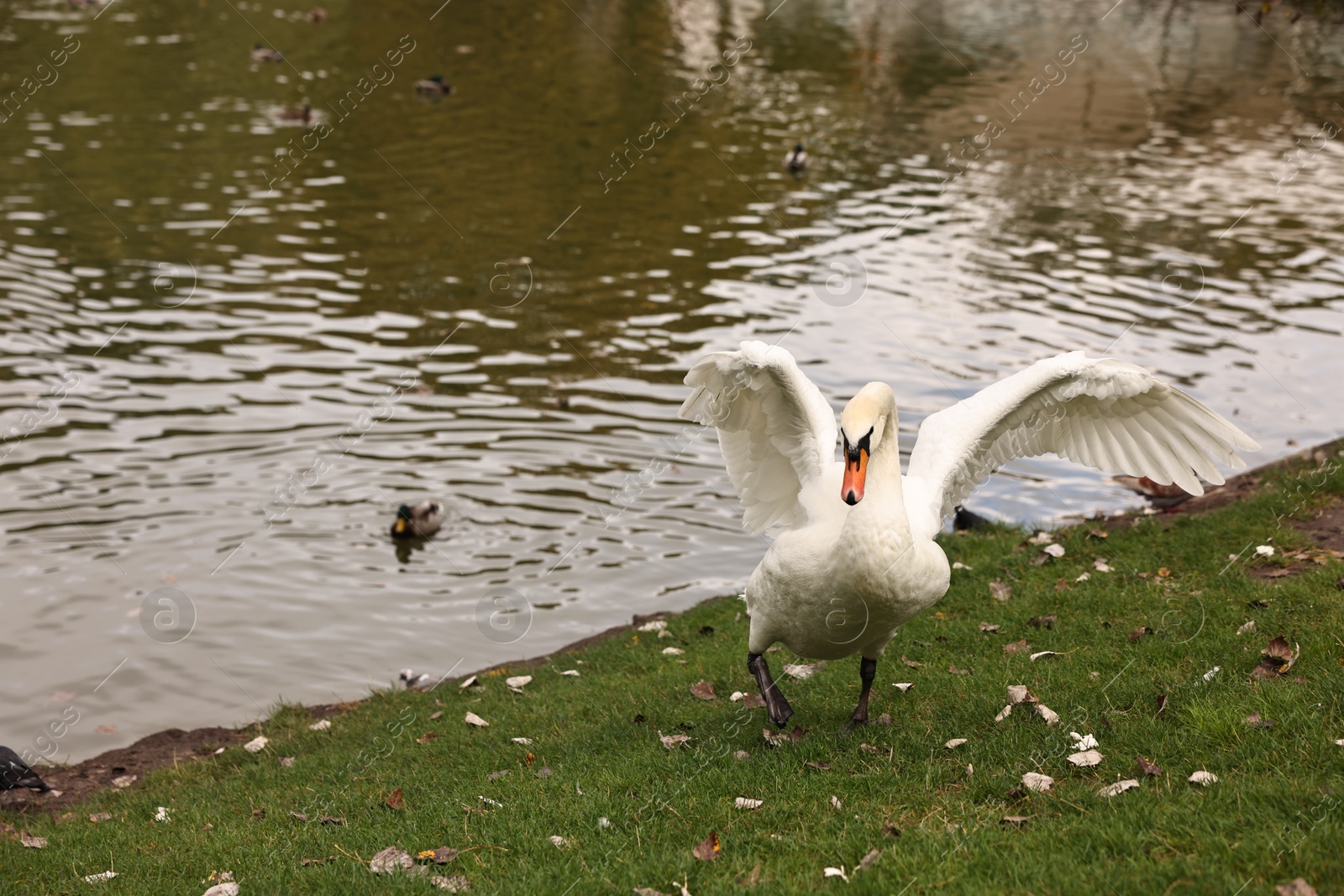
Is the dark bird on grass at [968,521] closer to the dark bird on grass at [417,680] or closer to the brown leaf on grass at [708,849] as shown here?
the dark bird on grass at [417,680]

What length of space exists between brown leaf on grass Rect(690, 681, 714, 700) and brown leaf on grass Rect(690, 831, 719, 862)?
9.14ft

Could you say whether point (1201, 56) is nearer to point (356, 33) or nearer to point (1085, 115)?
point (1085, 115)

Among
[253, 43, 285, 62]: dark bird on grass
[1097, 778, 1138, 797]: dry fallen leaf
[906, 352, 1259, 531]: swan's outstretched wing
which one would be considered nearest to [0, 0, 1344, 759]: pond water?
[253, 43, 285, 62]: dark bird on grass

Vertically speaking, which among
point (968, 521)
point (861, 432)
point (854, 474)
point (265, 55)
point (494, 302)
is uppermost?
point (265, 55)

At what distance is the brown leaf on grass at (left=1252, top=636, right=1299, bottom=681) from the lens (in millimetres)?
6973

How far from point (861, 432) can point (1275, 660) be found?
3.33 metres

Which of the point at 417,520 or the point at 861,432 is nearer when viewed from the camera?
the point at 861,432

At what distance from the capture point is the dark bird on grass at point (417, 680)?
10.5m

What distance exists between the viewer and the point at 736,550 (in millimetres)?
13102

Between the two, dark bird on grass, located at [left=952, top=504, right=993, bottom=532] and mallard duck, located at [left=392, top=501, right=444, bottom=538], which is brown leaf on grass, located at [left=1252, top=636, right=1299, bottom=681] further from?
mallard duck, located at [left=392, top=501, right=444, bottom=538]

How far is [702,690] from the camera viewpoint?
874 centimetres

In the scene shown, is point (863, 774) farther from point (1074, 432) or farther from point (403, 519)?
point (403, 519)

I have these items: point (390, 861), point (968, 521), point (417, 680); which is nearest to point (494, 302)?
point (968, 521)

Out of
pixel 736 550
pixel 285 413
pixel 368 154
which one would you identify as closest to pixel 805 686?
pixel 736 550
